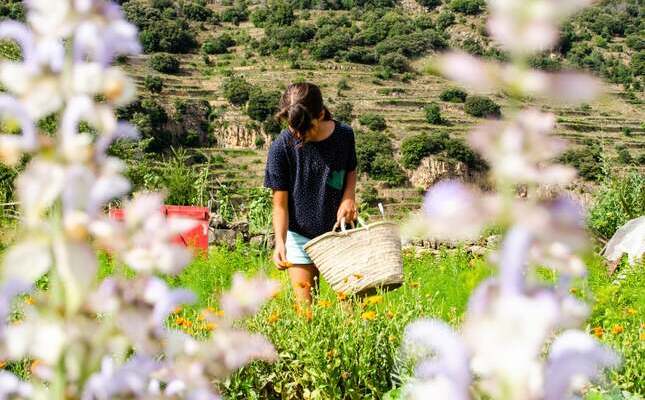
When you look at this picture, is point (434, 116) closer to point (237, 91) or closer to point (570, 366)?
point (237, 91)

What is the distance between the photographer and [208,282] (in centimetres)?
720

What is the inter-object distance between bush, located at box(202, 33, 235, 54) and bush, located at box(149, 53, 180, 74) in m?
7.01

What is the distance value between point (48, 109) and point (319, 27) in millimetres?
84933

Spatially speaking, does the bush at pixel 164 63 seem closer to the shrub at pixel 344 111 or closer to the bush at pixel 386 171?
the shrub at pixel 344 111

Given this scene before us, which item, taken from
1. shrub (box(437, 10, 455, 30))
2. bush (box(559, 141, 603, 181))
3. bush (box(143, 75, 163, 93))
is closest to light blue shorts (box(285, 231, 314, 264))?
bush (box(559, 141, 603, 181))

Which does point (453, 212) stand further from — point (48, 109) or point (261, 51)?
point (261, 51)

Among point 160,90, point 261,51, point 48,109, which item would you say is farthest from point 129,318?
point 261,51

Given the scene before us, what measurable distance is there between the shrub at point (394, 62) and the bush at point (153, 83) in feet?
71.3

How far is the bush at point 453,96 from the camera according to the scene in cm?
6844

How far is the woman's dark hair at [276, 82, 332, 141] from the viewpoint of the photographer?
4.41 m

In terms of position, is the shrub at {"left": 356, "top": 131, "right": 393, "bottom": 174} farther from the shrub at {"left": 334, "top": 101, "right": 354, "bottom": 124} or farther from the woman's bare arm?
the woman's bare arm

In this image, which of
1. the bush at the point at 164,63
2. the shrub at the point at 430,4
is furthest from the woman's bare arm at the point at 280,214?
the shrub at the point at 430,4

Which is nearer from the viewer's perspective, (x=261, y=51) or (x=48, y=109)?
(x=48, y=109)

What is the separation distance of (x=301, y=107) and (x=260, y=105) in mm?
60533
